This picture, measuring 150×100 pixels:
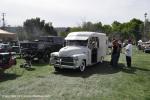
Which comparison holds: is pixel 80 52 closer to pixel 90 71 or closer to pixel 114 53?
pixel 90 71

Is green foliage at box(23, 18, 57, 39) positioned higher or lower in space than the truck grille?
higher

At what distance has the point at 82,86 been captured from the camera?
41.3ft

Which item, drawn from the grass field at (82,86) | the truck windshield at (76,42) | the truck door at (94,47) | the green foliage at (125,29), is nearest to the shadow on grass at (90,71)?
the grass field at (82,86)

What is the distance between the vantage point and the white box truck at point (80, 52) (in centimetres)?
1628

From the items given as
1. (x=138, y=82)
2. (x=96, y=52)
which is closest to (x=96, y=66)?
(x=96, y=52)

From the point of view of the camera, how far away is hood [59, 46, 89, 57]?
54.2 ft

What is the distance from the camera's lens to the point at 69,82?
13586 mm

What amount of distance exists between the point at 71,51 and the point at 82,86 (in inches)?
172

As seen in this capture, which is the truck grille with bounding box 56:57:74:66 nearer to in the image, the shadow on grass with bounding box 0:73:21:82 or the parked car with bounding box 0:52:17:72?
the shadow on grass with bounding box 0:73:21:82

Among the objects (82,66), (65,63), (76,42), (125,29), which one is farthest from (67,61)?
(125,29)

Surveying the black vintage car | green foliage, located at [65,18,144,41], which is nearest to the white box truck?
the black vintage car

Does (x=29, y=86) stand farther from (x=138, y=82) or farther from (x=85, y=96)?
(x=138, y=82)

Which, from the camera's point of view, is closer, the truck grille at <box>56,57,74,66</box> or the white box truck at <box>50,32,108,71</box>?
the truck grille at <box>56,57,74,66</box>

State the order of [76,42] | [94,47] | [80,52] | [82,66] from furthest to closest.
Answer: [94,47]
[76,42]
[80,52]
[82,66]
